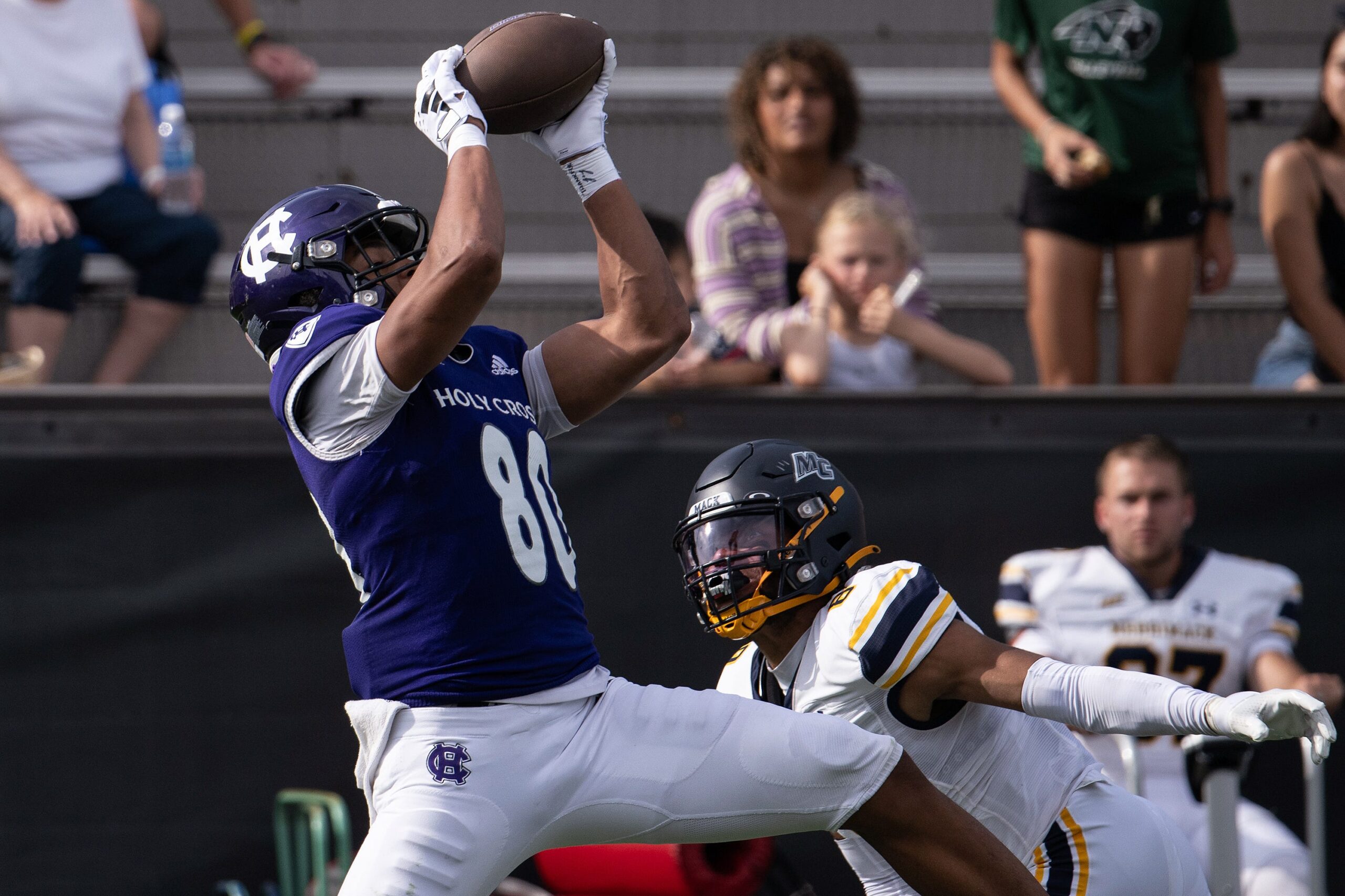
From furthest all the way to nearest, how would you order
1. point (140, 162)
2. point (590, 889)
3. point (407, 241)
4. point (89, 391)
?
point (140, 162)
point (89, 391)
point (590, 889)
point (407, 241)

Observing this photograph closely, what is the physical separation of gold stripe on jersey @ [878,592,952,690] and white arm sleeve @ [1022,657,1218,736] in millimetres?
182

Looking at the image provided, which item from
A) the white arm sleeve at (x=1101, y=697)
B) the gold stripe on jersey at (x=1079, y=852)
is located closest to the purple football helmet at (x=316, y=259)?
the white arm sleeve at (x=1101, y=697)

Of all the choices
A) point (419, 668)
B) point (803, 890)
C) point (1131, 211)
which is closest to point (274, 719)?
point (803, 890)

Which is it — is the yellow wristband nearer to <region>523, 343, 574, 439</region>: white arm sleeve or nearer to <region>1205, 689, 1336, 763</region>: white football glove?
<region>523, 343, 574, 439</region>: white arm sleeve

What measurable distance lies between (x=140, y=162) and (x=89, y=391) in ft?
4.15

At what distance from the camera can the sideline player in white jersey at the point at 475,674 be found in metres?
2.41

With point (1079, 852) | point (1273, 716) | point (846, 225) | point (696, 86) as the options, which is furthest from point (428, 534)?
point (696, 86)

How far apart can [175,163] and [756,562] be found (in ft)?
11.1

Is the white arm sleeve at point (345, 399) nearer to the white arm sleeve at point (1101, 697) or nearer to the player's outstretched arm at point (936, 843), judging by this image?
the player's outstretched arm at point (936, 843)

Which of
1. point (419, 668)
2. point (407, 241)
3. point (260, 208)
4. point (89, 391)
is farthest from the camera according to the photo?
point (260, 208)

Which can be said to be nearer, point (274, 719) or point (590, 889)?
point (590, 889)

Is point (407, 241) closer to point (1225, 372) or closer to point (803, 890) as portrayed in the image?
point (803, 890)

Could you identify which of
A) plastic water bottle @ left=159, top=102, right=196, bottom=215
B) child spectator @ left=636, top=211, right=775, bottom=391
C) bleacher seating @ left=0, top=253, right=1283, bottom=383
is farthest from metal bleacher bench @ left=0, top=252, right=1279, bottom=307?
child spectator @ left=636, top=211, right=775, bottom=391

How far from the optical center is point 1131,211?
479 centimetres
